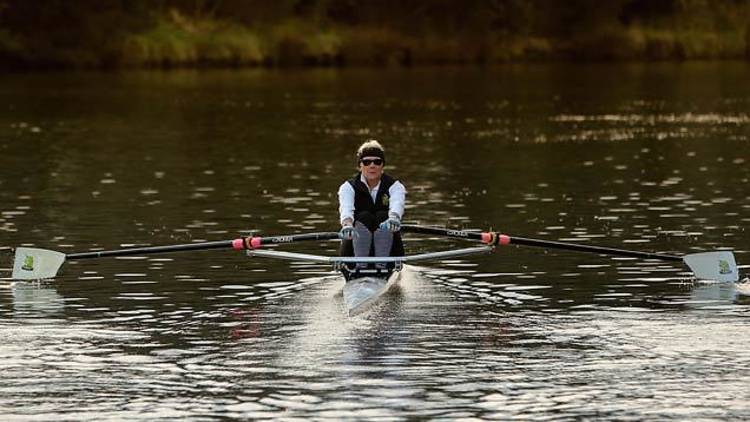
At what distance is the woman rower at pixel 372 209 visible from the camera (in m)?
23.4

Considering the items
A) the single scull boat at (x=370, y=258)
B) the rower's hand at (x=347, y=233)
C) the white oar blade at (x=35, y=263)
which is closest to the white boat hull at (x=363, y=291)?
the single scull boat at (x=370, y=258)

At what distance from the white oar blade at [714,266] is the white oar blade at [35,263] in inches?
295

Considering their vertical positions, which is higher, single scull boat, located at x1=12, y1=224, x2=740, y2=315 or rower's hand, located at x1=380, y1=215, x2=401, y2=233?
rower's hand, located at x1=380, y1=215, x2=401, y2=233

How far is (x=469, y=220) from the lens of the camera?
3212cm

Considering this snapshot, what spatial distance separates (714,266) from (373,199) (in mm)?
4101

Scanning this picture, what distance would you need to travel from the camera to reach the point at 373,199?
2384cm

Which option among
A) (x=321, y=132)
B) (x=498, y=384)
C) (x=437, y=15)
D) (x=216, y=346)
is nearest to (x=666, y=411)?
(x=498, y=384)

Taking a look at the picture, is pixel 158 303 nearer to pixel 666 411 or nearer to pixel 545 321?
pixel 545 321

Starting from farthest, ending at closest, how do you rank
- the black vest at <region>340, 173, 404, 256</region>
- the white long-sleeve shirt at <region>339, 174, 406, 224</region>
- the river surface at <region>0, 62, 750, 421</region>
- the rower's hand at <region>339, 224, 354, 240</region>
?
the black vest at <region>340, 173, 404, 256</region>, the white long-sleeve shirt at <region>339, 174, 406, 224</region>, the rower's hand at <region>339, 224, 354, 240</region>, the river surface at <region>0, 62, 750, 421</region>

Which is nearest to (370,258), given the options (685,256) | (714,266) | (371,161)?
(371,161)

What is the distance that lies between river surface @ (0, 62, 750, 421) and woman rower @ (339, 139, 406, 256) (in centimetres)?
57

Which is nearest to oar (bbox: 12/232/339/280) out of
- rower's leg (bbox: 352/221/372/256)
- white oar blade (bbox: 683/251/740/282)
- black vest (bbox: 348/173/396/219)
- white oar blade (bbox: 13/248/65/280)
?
white oar blade (bbox: 13/248/65/280)

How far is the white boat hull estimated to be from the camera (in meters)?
21.8

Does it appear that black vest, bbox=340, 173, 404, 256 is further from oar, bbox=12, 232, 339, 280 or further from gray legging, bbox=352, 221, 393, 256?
oar, bbox=12, 232, 339, 280
